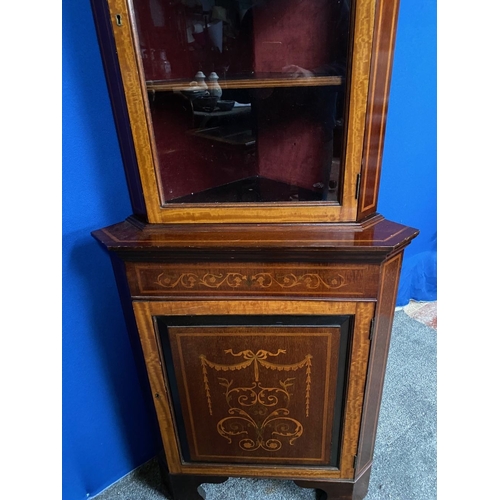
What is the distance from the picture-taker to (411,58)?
121cm

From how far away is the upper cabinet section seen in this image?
2.03ft

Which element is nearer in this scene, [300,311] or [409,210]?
[300,311]

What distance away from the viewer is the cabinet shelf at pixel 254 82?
654mm

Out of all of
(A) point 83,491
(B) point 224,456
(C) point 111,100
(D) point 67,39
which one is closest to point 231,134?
(C) point 111,100

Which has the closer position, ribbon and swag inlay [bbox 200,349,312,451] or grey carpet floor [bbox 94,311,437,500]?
ribbon and swag inlay [bbox 200,349,312,451]

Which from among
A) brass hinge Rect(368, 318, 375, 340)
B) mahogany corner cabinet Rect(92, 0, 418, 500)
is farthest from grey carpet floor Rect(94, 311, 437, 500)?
brass hinge Rect(368, 318, 375, 340)

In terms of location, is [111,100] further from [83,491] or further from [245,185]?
[83,491]

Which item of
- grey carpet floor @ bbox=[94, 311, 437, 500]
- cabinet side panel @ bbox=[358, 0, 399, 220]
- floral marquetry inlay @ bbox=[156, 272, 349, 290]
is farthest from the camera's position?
grey carpet floor @ bbox=[94, 311, 437, 500]

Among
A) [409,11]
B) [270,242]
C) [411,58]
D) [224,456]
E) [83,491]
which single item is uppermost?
[409,11]

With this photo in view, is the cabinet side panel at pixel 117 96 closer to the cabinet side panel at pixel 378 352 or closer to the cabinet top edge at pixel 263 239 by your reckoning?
the cabinet top edge at pixel 263 239

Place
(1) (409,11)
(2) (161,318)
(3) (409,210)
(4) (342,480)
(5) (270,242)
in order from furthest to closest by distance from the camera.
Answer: (3) (409,210), (1) (409,11), (4) (342,480), (2) (161,318), (5) (270,242)

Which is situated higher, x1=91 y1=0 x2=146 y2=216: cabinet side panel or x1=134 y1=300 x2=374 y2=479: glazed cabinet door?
x1=91 y1=0 x2=146 y2=216: cabinet side panel

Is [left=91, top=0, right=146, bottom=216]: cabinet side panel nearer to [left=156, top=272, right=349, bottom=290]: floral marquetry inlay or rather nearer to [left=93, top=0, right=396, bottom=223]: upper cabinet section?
[left=93, top=0, right=396, bottom=223]: upper cabinet section

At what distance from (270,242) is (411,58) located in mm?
938
